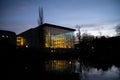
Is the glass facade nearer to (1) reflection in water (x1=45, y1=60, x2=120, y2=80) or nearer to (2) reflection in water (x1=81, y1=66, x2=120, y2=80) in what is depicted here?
(1) reflection in water (x1=45, y1=60, x2=120, y2=80)

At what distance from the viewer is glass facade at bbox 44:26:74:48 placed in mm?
54938

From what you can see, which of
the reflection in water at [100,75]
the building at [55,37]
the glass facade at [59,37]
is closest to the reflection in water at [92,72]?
the reflection in water at [100,75]

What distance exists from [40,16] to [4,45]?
17.3 m

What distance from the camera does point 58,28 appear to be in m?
56.8

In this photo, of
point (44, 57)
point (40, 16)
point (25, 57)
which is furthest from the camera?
point (40, 16)

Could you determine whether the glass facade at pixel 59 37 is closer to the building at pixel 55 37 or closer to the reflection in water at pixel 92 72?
the building at pixel 55 37

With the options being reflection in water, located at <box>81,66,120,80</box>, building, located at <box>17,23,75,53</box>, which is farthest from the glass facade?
reflection in water, located at <box>81,66,120,80</box>

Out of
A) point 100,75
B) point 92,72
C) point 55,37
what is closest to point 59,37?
point 55,37

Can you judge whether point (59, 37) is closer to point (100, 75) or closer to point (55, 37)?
point (55, 37)

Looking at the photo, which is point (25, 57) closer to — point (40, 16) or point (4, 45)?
point (4, 45)

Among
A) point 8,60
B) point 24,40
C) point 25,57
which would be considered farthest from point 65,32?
point 8,60

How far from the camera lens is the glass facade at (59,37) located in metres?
54.9

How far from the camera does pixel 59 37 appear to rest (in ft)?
186

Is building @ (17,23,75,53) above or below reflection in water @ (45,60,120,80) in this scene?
above
